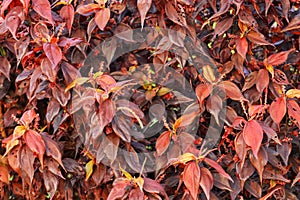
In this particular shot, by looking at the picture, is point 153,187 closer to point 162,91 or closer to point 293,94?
point 162,91

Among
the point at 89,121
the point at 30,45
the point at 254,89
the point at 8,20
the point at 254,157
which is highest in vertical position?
the point at 8,20

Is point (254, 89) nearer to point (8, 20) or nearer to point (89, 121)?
point (89, 121)

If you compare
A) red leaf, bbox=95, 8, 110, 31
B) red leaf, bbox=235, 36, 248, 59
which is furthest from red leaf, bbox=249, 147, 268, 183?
red leaf, bbox=95, 8, 110, 31

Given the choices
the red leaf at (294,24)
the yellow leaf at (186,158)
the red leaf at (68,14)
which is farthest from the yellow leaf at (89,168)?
the red leaf at (294,24)

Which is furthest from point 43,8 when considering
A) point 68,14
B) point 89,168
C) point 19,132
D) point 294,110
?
point 294,110

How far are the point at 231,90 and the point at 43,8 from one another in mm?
640

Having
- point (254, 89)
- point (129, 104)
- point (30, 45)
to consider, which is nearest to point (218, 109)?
point (254, 89)

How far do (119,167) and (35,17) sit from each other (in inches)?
21.9

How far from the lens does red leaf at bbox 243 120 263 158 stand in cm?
142

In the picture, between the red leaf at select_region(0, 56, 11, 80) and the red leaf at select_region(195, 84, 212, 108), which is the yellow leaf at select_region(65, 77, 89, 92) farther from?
the red leaf at select_region(195, 84, 212, 108)

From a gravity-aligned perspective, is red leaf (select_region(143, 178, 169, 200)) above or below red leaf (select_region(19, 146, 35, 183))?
below

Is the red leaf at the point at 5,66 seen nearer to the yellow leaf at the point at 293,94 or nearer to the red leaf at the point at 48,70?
the red leaf at the point at 48,70

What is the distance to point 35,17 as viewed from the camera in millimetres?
1543

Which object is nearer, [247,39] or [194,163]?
[194,163]
